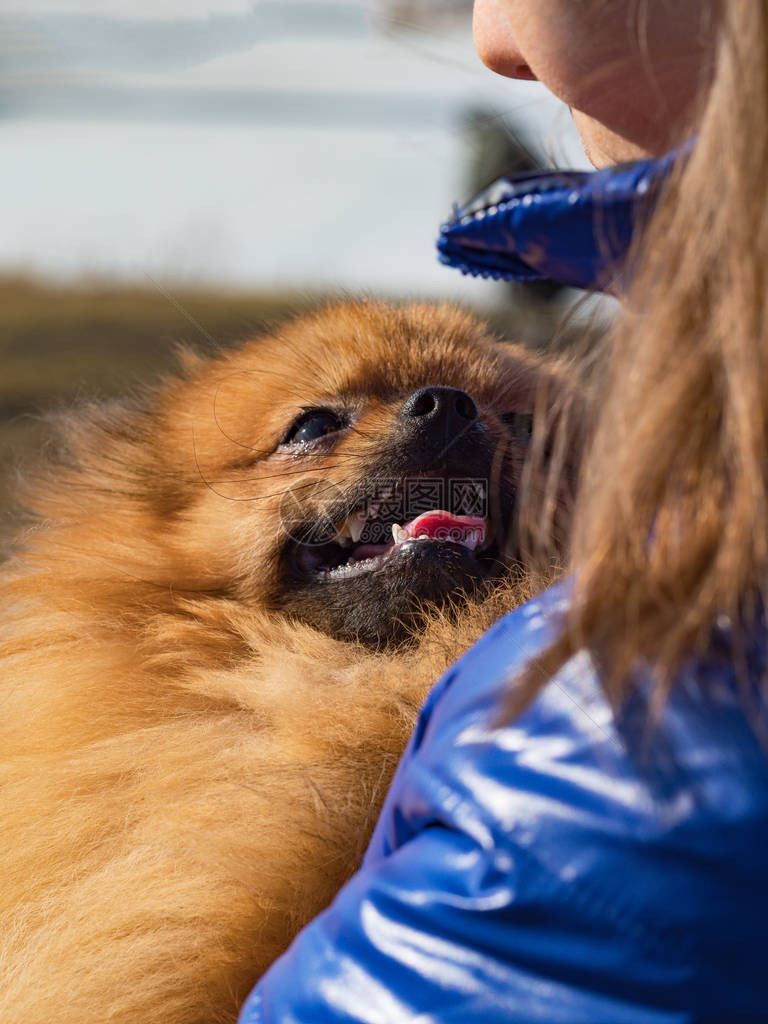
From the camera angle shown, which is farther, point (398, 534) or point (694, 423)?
point (398, 534)

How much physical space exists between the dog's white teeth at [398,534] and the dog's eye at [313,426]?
309mm

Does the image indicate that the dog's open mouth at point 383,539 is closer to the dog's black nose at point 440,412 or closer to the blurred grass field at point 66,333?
the dog's black nose at point 440,412

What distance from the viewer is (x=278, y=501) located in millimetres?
1915

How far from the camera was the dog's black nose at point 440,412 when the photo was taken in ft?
5.86

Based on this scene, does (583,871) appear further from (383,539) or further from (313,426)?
(313,426)

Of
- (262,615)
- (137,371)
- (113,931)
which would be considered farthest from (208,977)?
(137,371)

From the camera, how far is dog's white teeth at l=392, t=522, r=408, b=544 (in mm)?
1719

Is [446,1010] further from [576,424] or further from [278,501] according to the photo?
[278,501]

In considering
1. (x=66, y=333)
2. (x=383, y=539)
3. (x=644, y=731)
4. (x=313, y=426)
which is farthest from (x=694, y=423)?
(x=66, y=333)

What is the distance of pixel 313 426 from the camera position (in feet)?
6.55

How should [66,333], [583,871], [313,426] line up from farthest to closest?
[66,333], [313,426], [583,871]

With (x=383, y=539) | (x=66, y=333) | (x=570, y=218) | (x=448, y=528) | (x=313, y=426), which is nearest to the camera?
(x=570, y=218)

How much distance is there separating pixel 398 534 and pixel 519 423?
49 cm

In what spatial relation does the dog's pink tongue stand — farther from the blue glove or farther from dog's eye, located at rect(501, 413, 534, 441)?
the blue glove
